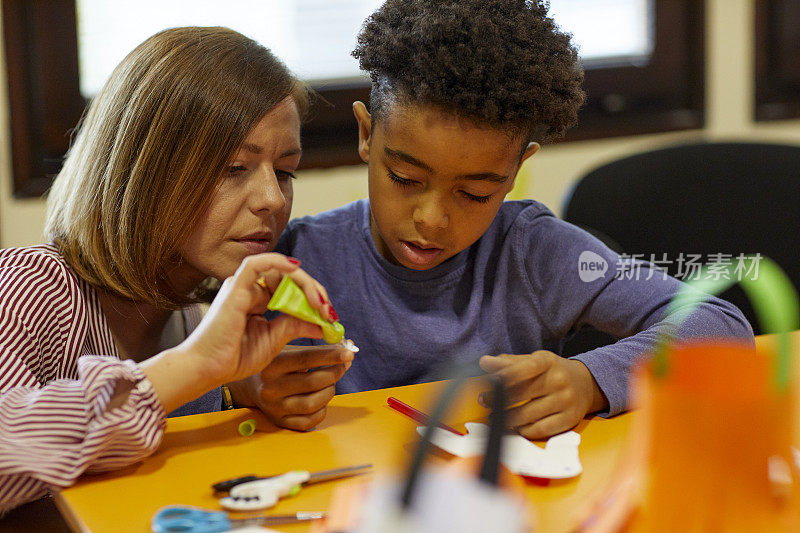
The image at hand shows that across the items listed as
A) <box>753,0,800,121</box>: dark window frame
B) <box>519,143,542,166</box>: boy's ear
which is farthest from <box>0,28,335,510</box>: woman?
<box>753,0,800,121</box>: dark window frame

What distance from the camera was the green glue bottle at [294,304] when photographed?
752mm

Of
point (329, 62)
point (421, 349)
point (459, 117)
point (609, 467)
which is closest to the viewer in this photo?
point (609, 467)

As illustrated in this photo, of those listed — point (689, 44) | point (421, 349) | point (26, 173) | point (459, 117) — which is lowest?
point (421, 349)

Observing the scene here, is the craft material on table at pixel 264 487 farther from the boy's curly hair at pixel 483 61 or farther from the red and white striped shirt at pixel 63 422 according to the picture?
the boy's curly hair at pixel 483 61

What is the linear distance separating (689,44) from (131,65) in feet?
6.45

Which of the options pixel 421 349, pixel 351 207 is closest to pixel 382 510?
pixel 421 349

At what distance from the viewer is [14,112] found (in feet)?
5.62

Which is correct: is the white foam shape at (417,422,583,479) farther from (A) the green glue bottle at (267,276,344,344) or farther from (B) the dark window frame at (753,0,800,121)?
(B) the dark window frame at (753,0,800,121)

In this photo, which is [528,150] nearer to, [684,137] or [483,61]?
[483,61]

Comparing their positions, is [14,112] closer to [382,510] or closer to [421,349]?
[421,349]

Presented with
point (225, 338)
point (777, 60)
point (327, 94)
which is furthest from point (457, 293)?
point (777, 60)

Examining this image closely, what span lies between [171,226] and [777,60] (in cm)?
223

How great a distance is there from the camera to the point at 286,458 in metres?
0.75

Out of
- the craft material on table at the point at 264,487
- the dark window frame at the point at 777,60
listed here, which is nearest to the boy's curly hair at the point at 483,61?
the craft material on table at the point at 264,487
